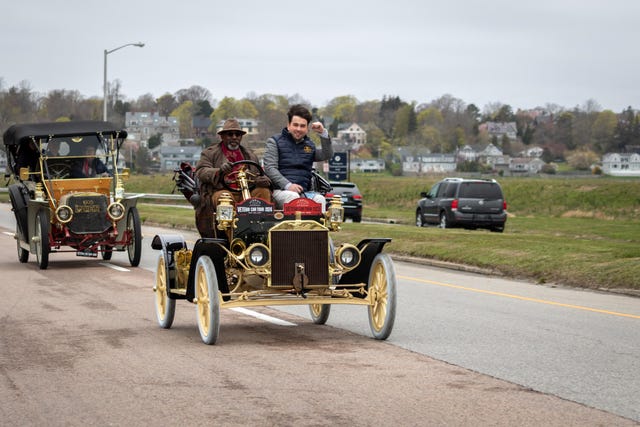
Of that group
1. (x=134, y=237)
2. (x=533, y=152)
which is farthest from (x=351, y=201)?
(x=533, y=152)

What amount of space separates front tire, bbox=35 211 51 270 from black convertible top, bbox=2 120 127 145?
202 centimetres

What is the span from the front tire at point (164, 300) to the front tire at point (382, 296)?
86.3 inches

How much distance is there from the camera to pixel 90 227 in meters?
20.7

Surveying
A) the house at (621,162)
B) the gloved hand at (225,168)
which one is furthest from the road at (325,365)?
the house at (621,162)

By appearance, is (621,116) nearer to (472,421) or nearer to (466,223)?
(466,223)

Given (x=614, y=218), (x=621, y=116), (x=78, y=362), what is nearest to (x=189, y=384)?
(x=78, y=362)

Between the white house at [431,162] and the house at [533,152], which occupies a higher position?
the house at [533,152]

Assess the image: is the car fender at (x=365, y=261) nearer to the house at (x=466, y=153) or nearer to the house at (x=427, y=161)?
the house at (x=427, y=161)

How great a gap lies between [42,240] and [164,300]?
882 centimetres

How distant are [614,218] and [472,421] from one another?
153 feet

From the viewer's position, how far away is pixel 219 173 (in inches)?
446

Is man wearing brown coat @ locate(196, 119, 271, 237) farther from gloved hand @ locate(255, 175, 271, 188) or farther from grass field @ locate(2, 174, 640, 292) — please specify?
grass field @ locate(2, 174, 640, 292)

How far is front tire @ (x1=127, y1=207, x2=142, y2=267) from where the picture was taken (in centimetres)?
2086

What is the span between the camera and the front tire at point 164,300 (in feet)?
38.6
